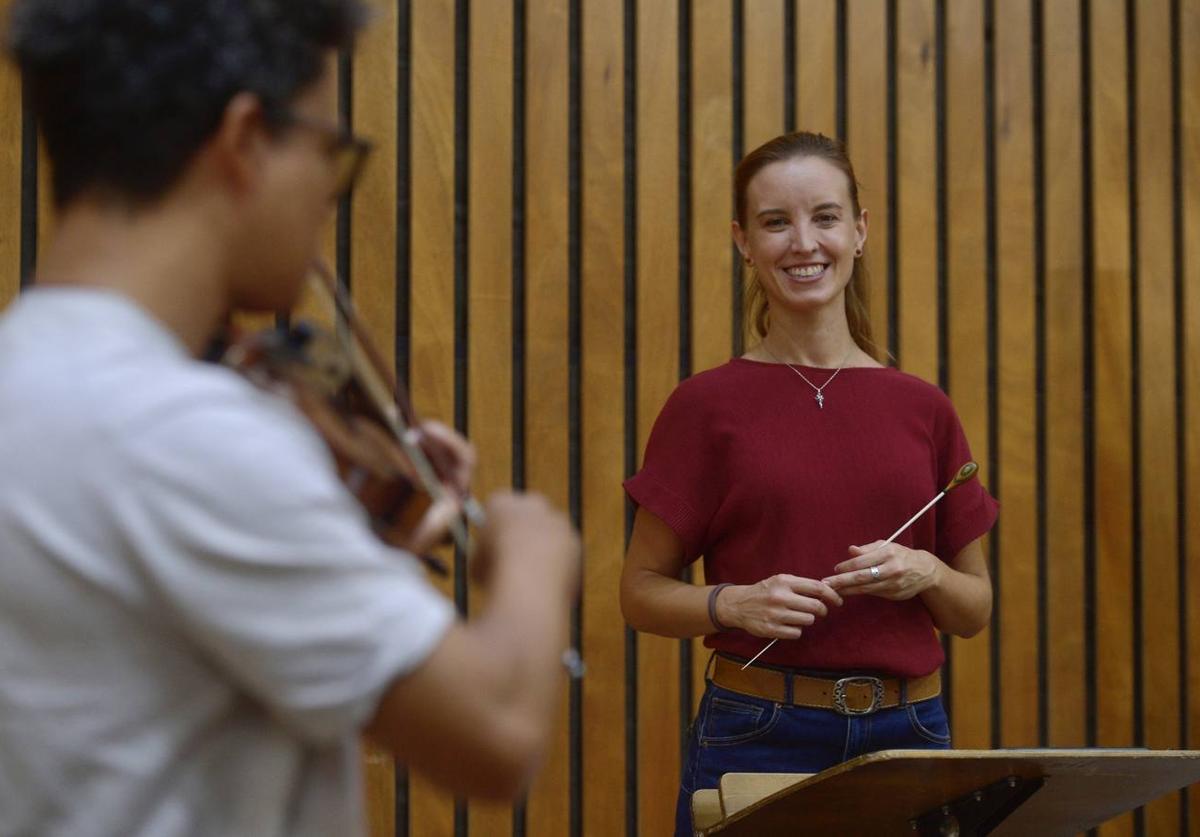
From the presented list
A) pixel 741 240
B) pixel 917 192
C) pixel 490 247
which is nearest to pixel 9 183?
pixel 490 247

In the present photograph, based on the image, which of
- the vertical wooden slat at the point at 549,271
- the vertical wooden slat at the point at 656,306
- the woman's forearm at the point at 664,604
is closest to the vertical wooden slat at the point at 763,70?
the vertical wooden slat at the point at 656,306

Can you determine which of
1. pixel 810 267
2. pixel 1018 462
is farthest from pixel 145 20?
pixel 1018 462

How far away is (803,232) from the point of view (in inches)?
78.8

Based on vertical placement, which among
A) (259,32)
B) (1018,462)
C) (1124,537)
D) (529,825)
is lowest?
(529,825)

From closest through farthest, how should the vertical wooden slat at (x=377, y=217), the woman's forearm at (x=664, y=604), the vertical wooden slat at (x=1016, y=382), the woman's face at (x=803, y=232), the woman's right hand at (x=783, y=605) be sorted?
the woman's right hand at (x=783, y=605)
the woman's forearm at (x=664, y=604)
the woman's face at (x=803, y=232)
the vertical wooden slat at (x=377, y=217)
the vertical wooden slat at (x=1016, y=382)

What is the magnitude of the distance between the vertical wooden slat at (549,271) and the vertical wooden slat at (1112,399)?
1.37 meters

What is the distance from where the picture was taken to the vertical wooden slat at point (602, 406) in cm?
297

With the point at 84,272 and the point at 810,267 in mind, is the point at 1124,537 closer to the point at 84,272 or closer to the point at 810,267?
the point at 810,267

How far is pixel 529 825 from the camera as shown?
293cm

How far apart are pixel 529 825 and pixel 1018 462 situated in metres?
1.44

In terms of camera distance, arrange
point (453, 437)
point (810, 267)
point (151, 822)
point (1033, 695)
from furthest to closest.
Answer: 1. point (1033, 695)
2. point (810, 267)
3. point (453, 437)
4. point (151, 822)

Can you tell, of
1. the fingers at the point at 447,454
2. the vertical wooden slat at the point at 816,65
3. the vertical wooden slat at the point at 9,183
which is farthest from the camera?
the vertical wooden slat at the point at 816,65

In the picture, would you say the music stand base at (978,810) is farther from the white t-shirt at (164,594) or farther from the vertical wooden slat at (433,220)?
the vertical wooden slat at (433,220)

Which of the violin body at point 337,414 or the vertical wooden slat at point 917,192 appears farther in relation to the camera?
the vertical wooden slat at point 917,192
